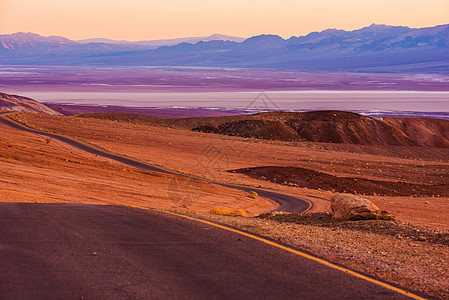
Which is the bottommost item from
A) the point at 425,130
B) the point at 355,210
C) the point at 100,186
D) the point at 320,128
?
the point at 425,130

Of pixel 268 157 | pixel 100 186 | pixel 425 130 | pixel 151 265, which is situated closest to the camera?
pixel 151 265

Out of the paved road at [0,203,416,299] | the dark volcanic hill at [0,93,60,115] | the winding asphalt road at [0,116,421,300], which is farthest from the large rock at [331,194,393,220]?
the dark volcanic hill at [0,93,60,115]

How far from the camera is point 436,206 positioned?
2917cm

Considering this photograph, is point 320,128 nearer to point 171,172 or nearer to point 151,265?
point 171,172

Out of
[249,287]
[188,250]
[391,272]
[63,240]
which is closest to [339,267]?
[391,272]

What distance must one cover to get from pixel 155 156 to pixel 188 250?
38.5m

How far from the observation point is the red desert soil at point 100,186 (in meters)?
18.8

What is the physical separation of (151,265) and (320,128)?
259 ft

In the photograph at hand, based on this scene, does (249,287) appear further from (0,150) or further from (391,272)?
(0,150)

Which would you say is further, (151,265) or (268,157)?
(268,157)

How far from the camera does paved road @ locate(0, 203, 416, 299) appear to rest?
6.52 meters

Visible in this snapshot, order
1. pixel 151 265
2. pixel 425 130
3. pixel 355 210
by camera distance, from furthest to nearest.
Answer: pixel 425 130, pixel 355 210, pixel 151 265

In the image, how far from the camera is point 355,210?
14.4 metres

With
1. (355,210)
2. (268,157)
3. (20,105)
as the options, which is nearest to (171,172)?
(268,157)
